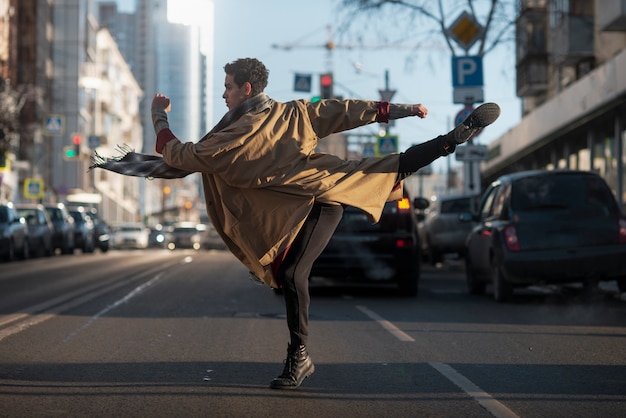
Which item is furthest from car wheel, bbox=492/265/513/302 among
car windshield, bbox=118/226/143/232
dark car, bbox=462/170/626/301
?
car windshield, bbox=118/226/143/232

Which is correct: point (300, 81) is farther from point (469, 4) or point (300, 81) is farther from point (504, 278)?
point (504, 278)

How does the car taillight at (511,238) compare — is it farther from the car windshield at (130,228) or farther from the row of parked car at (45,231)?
the car windshield at (130,228)

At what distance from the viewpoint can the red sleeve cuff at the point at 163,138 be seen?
6.85 meters

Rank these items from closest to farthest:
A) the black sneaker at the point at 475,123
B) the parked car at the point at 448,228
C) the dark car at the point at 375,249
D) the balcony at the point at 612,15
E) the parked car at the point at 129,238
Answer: the black sneaker at the point at 475,123 < the dark car at the point at 375,249 < the parked car at the point at 448,228 < the balcony at the point at 612,15 < the parked car at the point at 129,238

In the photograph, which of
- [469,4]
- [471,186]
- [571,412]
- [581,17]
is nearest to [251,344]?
[571,412]

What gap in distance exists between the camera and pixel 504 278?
1401cm

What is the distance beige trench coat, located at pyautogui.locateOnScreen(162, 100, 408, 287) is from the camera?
21.9 ft

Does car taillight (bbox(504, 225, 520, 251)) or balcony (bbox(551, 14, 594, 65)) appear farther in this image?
balcony (bbox(551, 14, 594, 65))

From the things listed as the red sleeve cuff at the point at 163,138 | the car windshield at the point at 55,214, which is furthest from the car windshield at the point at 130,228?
the red sleeve cuff at the point at 163,138

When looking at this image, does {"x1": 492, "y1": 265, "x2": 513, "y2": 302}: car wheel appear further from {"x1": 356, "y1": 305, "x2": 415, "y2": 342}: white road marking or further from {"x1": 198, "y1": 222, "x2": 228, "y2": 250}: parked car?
{"x1": 198, "y1": 222, "x2": 228, "y2": 250}: parked car

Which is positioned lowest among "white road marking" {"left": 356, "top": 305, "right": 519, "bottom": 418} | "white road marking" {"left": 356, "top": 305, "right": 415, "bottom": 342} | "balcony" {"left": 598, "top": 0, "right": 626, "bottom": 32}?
"white road marking" {"left": 356, "top": 305, "right": 415, "bottom": 342}

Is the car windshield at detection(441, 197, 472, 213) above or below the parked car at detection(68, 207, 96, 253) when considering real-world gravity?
above

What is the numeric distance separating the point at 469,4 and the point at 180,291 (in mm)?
17548

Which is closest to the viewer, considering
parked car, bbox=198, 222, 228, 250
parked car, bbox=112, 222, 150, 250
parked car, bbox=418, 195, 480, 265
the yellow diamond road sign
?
the yellow diamond road sign
